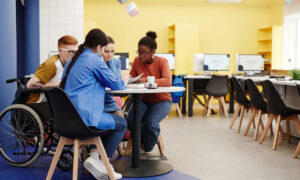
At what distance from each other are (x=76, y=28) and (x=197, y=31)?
3748mm

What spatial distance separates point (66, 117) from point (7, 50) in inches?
72.6

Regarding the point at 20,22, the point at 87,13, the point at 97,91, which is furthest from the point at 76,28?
the point at 97,91

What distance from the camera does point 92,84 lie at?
259cm

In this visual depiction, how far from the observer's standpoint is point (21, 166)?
324 centimetres

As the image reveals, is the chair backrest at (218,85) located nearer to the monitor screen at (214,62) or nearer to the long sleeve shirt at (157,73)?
the monitor screen at (214,62)

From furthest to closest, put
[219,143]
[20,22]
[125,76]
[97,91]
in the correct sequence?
[20,22] → [219,143] → [125,76] → [97,91]

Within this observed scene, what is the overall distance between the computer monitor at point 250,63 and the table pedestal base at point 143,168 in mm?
5288

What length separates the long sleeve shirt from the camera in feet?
11.6

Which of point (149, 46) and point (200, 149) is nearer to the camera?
point (149, 46)

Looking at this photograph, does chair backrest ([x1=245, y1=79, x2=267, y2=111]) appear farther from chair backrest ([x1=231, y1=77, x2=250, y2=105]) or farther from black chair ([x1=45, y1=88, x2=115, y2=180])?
black chair ([x1=45, y1=88, x2=115, y2=180])

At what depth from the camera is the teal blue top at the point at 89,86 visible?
2.51 m

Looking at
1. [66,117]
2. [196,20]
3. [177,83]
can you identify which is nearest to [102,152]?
[66,117]

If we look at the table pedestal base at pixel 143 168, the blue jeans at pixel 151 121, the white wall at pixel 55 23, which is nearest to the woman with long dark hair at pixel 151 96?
the blue jeans at pixel 151 121

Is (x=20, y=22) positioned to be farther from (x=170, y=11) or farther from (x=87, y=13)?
(x=170, y=11)
